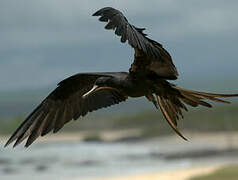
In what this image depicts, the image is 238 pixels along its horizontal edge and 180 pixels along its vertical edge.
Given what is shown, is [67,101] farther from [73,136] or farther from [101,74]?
[73,136]

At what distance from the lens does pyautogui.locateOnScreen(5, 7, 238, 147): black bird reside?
716 centimetres

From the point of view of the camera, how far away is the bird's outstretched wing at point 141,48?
22.8 ft

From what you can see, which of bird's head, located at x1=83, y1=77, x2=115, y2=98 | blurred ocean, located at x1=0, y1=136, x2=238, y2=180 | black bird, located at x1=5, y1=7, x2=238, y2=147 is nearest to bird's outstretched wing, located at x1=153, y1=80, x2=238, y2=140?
black bird, located at x1=5, y1=7, x2=238, y2=147

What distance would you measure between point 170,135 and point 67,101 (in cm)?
4965

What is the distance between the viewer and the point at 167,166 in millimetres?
39281

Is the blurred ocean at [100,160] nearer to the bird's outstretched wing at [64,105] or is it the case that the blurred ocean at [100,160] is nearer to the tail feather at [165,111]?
the bird's outstretched wing at [64,105]

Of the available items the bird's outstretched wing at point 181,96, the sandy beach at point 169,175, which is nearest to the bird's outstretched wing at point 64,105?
the bird's outstretched wing at point 181,96

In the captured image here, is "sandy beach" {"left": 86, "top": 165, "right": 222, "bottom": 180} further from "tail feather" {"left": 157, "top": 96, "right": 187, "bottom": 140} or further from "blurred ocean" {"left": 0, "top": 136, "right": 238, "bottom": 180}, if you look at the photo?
"tail feather" {"left": 157, "top": 96, "right": 187, "bottom": 140}

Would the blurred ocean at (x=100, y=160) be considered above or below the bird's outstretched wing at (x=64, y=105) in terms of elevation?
below

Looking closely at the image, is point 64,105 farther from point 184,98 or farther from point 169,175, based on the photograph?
point 169,175

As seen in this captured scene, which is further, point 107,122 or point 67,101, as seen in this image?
point 107,122

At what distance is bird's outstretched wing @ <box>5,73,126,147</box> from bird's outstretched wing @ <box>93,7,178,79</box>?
1.40m

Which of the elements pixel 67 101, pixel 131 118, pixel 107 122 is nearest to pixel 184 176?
pixel 67 101

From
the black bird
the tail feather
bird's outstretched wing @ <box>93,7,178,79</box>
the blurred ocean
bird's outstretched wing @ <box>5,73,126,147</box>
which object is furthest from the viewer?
the blurred ocean
